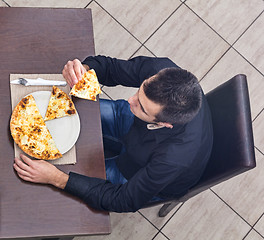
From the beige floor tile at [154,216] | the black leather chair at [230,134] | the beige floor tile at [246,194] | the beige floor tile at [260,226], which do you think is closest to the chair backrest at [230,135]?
the black leather chair at [230,134]

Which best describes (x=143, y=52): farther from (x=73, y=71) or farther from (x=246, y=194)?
(x=73, y=71)

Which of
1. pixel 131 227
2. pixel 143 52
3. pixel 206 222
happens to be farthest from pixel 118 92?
pixel 206 222

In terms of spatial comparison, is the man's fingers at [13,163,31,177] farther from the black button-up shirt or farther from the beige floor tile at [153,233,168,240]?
the beige floor tile at [153,233,168,240]

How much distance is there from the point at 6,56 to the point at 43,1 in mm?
1220

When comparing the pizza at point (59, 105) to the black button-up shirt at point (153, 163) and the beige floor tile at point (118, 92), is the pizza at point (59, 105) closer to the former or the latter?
the black button-up shirt at point (153, 163)

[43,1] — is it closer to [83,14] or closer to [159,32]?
[159,32]

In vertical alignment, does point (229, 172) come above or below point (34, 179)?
above

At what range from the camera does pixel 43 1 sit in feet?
8.41

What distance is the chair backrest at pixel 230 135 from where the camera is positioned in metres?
1.42

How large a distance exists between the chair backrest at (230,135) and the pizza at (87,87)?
0.49m

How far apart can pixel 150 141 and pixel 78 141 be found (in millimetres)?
283

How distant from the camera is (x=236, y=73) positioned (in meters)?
2.71

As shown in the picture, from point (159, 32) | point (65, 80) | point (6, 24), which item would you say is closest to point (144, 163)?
point (65, 80)

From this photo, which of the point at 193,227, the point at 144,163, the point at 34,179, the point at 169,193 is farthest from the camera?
the point at 193,227
